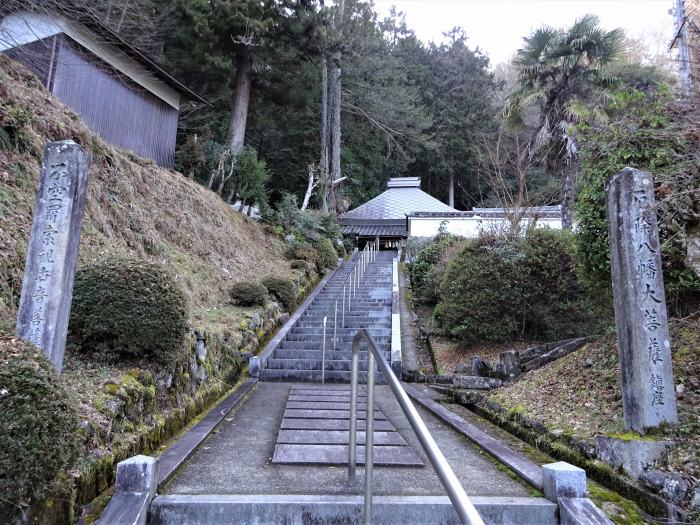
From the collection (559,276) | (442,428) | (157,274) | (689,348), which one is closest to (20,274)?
(157,274)

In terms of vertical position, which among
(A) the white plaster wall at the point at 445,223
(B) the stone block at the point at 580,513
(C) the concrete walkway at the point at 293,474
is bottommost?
(C) the concrete walkway at the point at 293,474

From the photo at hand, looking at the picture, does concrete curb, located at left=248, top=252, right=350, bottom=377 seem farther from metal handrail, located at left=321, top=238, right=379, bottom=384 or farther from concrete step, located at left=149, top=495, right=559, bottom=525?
concrete step, located at left=149, top=495, right=559, bottom=525

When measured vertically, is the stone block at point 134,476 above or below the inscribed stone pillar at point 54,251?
below

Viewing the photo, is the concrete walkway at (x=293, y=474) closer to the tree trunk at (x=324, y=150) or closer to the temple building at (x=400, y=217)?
the tree trunk at (x=324, y=150)

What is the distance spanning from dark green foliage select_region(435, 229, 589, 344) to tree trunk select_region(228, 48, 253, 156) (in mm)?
11113

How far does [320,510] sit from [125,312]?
246cm

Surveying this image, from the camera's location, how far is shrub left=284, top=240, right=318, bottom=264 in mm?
14641

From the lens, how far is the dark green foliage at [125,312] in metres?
3.91

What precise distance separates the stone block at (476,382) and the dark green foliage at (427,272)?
4.86 meters

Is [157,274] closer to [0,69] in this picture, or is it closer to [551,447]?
[551,447]

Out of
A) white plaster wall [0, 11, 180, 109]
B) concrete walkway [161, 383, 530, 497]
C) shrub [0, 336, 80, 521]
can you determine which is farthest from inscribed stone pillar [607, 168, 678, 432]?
white plaster wall [0, 11, 180, 109]

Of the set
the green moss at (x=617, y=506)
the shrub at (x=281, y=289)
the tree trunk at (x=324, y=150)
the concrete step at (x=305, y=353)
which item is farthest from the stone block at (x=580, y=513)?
the tree trunk at (x=324, y=150)

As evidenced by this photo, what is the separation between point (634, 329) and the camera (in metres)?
3.46

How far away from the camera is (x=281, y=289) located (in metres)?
10.4
